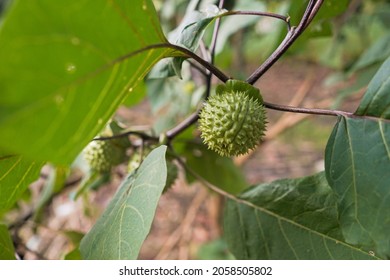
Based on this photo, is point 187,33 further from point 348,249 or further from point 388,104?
point 348,249

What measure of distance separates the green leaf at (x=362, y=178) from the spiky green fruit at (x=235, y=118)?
0.15 meters

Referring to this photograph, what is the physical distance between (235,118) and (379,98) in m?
0.26

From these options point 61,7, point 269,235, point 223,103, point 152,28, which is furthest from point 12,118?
point 269,235

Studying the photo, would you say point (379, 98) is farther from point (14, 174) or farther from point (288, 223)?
point (14, 174)

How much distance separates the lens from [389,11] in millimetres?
2262

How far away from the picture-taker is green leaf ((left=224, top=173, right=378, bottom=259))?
97 centimetres

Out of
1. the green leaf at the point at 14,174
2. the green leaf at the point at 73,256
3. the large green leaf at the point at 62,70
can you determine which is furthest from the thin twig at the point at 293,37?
the green leaf at the point at 73,256

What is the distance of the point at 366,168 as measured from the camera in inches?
31.0

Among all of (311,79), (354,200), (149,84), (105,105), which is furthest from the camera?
(311,79)

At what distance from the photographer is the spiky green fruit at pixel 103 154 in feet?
4.09

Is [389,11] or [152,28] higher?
[389,11]

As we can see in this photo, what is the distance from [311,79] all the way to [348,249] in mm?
1742

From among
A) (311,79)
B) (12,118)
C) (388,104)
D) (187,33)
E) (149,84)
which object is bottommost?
(12,118)

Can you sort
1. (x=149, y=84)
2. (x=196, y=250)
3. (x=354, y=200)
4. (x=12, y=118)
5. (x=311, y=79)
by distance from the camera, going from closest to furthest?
(x=12, y=118) → (x=354, y=200) → (x=149, y=84) → (x=311, y=79) → (x=196, y=250)
